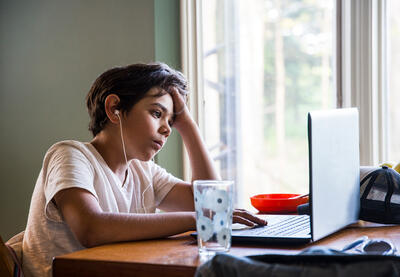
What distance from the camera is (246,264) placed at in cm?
65

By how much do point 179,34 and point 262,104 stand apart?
663 mm

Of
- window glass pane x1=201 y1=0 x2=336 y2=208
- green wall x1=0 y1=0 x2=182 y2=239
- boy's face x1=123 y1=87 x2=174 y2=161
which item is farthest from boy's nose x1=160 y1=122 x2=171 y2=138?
window glass pane x1=201 y1=0 x2=336 y2=208

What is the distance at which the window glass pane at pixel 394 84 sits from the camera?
249 centimetres

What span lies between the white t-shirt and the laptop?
0.45 metres

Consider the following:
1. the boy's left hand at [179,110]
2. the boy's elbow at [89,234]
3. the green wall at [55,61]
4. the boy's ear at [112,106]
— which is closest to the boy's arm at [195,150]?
the boy's left hand at [179,110]

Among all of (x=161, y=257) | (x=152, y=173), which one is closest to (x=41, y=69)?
(x=152, y=173)

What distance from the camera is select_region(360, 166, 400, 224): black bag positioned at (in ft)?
4.89

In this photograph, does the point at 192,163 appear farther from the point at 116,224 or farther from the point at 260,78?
the point at 260,78

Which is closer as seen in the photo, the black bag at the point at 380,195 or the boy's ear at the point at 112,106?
the black bag at the point at 380,195

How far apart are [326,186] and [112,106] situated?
0.73 m

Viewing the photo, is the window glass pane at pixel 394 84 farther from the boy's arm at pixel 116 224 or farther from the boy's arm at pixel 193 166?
the boy's arm at pixel 116 224

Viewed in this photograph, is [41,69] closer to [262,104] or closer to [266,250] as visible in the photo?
[262,104]

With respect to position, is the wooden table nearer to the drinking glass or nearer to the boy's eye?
the drinking glass

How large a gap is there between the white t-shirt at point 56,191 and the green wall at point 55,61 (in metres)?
1.09
